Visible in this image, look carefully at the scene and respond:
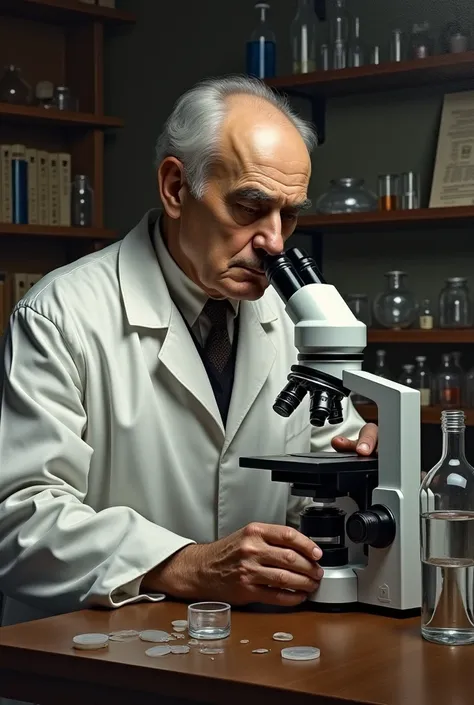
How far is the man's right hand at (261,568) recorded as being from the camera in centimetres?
151

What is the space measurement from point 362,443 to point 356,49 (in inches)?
100.0

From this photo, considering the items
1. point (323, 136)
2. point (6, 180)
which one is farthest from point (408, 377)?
point (6, 180)

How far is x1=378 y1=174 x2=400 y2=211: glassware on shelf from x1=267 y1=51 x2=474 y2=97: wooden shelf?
339 millimetres

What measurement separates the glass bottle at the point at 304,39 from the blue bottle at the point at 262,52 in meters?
0.09

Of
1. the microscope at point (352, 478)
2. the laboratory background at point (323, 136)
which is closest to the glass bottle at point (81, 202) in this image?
the laboratory background at point (323, 136)

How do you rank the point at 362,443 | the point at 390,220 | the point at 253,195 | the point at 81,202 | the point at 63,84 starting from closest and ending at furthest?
the point at 362,443, the point at 253,195, the point at 390,220, the point at 81,202, the point at 63,84

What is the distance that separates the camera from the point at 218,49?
14.6ft

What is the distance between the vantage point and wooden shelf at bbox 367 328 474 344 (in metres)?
3.68

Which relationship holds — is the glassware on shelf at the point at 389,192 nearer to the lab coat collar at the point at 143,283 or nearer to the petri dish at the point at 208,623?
the lab coat collar at the point at 143,283

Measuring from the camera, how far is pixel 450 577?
4.40 feet

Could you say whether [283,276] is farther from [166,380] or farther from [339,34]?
[339,34]

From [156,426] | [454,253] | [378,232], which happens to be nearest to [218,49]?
[378,232]

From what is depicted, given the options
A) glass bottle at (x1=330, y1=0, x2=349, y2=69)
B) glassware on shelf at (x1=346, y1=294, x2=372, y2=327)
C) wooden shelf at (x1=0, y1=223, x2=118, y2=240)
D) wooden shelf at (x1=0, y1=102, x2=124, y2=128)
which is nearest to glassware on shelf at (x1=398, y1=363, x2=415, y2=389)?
glassware on shelf at (x1=346, y1=294, x2=372, y2=327)

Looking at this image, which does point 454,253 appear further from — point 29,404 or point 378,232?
point 29,404
